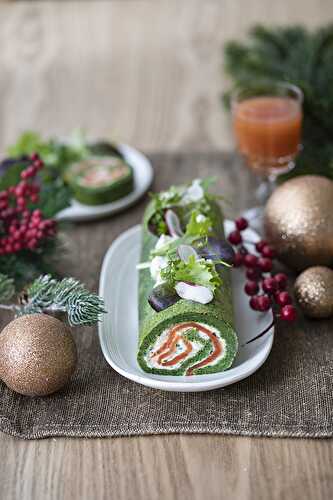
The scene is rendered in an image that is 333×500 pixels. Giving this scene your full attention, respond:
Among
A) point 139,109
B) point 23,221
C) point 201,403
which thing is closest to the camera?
point 201,403

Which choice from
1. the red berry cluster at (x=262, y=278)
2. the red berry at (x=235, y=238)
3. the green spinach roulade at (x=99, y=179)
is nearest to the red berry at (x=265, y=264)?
the red berry cluster at (x=262, y=278)

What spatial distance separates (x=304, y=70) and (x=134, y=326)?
116 cm

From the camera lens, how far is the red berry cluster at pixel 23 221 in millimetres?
1654

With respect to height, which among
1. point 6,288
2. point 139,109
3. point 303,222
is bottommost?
point 139,109

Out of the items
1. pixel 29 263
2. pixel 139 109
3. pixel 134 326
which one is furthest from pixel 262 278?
pixel 139 109

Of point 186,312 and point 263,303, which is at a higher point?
point 186,312

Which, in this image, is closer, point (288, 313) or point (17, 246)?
point (288, 313)

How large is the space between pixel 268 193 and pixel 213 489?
106 centimetres

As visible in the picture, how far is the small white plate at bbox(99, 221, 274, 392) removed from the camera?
136 cm

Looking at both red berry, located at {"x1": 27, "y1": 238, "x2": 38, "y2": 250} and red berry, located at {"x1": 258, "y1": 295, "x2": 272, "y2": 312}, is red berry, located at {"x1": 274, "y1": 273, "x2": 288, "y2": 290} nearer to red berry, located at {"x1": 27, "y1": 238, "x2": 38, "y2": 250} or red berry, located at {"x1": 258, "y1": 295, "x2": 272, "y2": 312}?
red berry, located at {"x1": 258, "y1": 295, "x2": 272, "y2": 312}

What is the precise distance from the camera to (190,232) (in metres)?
1.54

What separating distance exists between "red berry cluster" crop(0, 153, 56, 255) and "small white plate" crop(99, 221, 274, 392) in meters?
0.18

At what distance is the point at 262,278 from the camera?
5.41 ft

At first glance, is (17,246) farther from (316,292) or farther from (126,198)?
(316,292)
